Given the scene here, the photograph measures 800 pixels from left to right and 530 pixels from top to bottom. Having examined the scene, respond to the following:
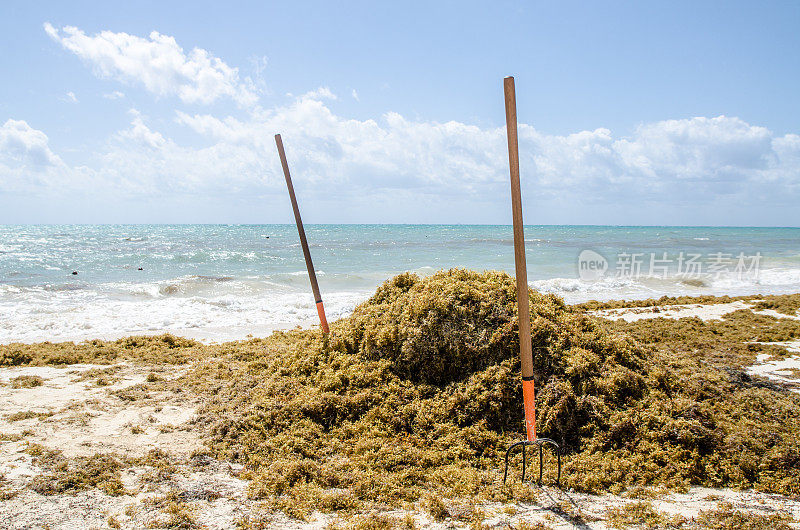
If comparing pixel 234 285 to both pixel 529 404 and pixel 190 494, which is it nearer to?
pixel 190 494

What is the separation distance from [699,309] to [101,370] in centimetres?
1418

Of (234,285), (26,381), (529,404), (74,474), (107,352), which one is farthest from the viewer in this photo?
(234,285)

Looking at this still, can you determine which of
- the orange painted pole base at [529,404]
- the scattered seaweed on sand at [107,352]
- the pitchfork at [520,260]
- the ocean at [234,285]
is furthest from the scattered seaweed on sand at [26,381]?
the orange painted pole base at [529,404]

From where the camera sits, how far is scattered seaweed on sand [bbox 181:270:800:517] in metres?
4.20

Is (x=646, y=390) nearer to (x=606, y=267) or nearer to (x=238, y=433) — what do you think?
(x=238, y=433)

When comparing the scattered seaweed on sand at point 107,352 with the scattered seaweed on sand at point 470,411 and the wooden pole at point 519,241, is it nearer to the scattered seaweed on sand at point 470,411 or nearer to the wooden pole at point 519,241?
the scattered seaweed on sand at point 470,411

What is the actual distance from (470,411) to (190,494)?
111 inches

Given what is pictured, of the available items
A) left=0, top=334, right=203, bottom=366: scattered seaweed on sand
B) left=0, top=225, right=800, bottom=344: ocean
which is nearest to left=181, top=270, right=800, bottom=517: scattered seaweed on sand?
left=0, top=334, right=203, bottom=366: scattered seaweed on sand

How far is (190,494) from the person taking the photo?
3943mm

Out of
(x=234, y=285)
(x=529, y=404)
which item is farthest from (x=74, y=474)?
(x=234, y=285)

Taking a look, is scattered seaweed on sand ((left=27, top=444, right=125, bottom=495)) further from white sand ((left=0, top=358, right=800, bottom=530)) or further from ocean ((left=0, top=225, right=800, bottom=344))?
ocean ((left=0, top=225, right=800, bottom=344))

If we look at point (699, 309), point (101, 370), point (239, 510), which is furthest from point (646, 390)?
point (699, 309)

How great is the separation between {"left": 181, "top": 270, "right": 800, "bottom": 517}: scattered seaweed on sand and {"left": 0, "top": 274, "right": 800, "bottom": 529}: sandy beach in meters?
0.09

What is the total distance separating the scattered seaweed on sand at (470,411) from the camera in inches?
165
